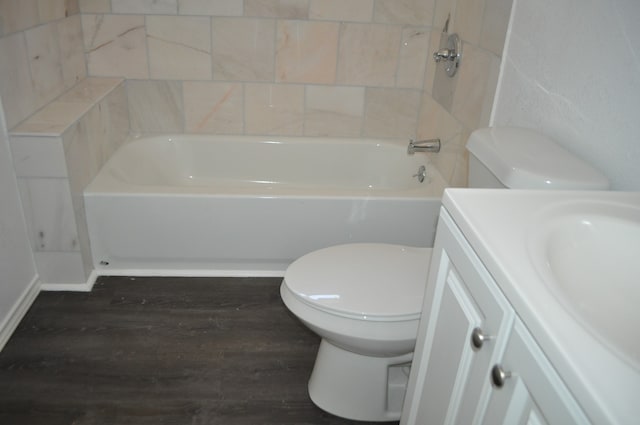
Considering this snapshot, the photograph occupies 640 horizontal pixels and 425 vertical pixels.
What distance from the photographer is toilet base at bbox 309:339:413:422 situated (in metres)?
1.60

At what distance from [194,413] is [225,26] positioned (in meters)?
1.88

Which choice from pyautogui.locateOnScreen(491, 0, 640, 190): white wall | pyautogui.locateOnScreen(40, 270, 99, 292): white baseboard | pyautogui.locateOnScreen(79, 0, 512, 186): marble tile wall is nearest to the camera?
pyautogui.locateOnScreen(491, 0, 640, 190): white wall

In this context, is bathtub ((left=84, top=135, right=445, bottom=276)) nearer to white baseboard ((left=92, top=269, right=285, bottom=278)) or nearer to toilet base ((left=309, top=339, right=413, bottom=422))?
white baseboard ((left=92, top=269, right=285, bottom=278))

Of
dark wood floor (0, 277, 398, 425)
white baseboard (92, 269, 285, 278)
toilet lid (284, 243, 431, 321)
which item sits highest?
toilet lid (284, 243, 431, 321)

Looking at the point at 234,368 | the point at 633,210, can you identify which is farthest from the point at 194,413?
the point at 633,210

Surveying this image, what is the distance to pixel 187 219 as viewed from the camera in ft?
7.21

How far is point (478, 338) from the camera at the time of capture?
85cm

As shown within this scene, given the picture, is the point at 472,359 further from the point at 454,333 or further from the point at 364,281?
the point at 364,281

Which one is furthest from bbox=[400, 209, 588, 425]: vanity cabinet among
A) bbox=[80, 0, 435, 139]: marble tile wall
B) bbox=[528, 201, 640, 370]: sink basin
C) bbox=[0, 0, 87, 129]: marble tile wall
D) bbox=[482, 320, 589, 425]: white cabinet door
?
bbox=[80, 0, 435, 139]: marble tile wall

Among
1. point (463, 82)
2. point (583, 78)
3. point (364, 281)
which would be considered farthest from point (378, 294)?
point (463, 82)

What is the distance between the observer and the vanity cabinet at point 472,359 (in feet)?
2.26

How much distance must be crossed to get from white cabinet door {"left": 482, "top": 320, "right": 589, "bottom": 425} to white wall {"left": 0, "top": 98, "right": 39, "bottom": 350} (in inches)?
68.6

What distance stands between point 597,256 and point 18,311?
1.96m

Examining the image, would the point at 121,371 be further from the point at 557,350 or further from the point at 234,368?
the point at 557,350
